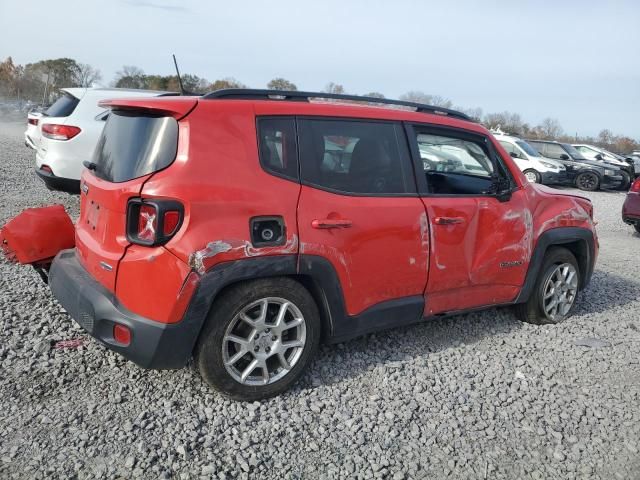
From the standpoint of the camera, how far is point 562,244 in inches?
188

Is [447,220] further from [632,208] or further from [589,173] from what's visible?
[589,173]

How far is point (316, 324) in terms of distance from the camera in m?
3.22

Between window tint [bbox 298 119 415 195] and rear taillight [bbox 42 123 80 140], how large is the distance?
5.29 m

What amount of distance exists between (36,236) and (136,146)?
131cm

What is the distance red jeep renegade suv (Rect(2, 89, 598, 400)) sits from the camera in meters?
2.75

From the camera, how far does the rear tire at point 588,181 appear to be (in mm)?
18672

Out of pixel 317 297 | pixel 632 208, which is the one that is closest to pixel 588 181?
pixel 632 208

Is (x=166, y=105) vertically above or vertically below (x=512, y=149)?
above

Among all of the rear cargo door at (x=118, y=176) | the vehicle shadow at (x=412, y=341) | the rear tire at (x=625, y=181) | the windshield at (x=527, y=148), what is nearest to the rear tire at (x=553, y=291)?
the vehicle shadow at (x=412, y=341)

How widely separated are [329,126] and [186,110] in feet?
2.94

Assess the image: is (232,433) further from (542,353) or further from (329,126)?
(542,353)

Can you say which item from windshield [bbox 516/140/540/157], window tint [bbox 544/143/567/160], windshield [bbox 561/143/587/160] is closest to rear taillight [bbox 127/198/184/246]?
windshield [bbox 516/140/540/157]

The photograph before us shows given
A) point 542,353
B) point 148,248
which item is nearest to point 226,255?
point 148,248

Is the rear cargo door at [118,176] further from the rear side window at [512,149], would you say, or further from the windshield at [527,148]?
the windshield at [527,148]
